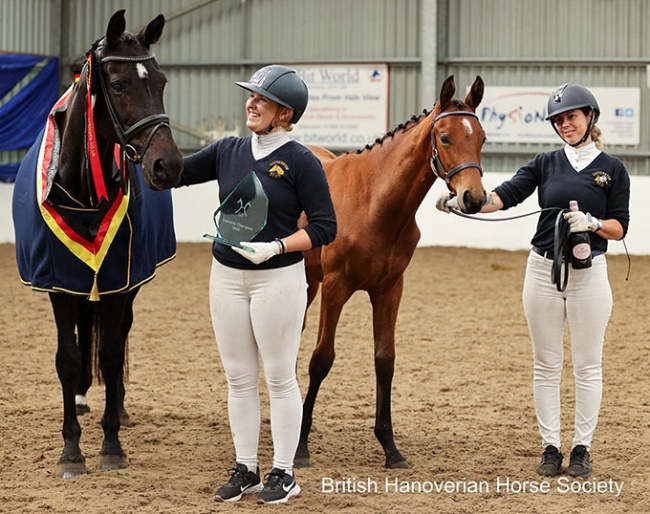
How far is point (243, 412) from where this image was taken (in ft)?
11.4

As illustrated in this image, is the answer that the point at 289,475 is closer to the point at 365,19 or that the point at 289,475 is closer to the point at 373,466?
the point at 373,466

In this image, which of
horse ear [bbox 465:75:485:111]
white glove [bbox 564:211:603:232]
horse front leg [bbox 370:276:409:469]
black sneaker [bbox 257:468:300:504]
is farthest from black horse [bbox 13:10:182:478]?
white glove [bbox 564:211:603:232]

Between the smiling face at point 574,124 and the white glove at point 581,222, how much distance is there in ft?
1.12

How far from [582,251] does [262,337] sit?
1.34 m

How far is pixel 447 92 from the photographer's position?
12.6 ft

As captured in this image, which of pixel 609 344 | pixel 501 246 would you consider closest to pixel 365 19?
pixel 501 246

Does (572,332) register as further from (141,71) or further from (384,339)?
(141,71)

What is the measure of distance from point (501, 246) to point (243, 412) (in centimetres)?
951

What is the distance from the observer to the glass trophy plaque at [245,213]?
3314mm

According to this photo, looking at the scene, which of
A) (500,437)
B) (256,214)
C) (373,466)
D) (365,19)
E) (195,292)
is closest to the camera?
(256,214)

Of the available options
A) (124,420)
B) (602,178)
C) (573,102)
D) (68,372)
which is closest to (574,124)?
(573,102)

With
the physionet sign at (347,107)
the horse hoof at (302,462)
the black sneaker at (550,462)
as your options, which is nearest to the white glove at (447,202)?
the black sneaker at (550,462)

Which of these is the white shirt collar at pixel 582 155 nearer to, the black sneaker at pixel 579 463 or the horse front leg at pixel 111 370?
the black sneaker at pixel 579 463

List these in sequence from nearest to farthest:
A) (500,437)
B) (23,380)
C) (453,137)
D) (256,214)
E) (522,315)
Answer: (256,214) < (453,137) < (500,437) < (23,380) < (522,315)
